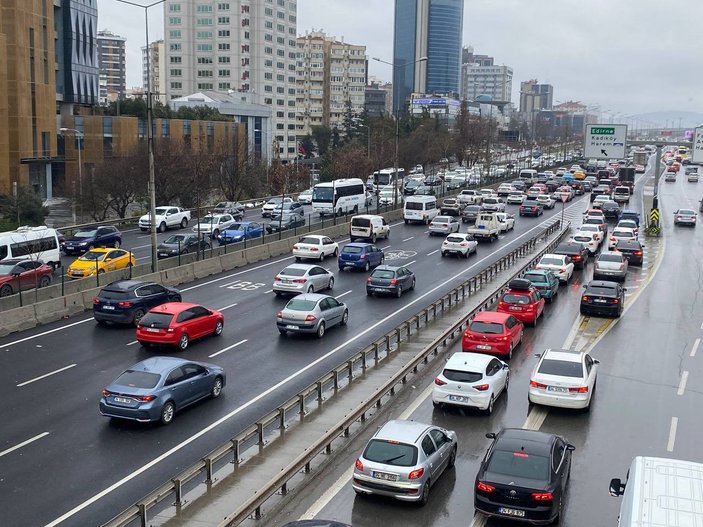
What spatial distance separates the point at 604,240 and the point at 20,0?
5201 centimetres

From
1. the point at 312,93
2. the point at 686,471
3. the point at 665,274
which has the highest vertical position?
the point at 312,93

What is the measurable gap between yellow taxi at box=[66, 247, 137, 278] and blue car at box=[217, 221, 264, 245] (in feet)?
34.9

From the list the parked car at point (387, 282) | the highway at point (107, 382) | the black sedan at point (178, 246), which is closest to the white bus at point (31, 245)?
the black sedan at point (178, 246)

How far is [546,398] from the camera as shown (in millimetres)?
19375

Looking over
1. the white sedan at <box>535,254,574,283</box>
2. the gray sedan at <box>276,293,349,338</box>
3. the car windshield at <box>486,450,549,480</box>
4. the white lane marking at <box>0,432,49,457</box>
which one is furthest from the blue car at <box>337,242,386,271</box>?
the car windshield at <box>486,450,549,480</box>

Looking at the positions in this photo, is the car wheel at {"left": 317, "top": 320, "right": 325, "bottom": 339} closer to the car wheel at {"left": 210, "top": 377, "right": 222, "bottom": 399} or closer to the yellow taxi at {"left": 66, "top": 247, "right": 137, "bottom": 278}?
the car wheel at {"left": 210, "top": 377, "right": 222, "bottom": 399}

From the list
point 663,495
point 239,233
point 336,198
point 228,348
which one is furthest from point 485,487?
point 336,198

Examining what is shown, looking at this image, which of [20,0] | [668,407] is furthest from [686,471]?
[20,0]

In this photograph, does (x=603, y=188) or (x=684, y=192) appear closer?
(x=603, y=188)

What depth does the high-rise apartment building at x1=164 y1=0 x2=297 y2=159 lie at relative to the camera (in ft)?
496

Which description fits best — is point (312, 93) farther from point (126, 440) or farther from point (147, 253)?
point (126, 440)

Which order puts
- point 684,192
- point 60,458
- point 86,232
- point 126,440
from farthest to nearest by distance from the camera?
point 684,192 → point 86,232 → point 126,440 → point 60,458

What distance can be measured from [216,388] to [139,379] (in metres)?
2.46

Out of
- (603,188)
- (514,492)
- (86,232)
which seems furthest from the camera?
(603,188)
